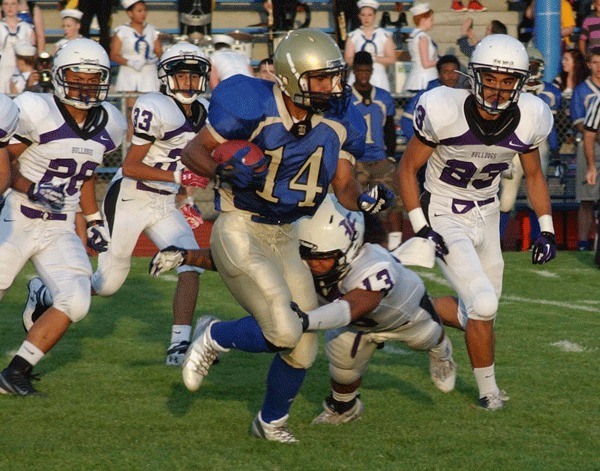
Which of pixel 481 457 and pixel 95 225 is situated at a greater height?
pixel 95 225

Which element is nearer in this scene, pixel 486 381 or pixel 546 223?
pixel 486 381

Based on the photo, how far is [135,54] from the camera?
37.4ft

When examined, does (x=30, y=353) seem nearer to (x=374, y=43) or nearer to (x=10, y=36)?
(x=10, y=36)

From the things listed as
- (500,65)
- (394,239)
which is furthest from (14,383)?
(394,239)

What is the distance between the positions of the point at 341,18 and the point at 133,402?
8.20m

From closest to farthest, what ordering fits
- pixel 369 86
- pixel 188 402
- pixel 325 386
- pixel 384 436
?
pixel 384 436 → pixel 188 402 → pixel 325 386 → pixel 369 86

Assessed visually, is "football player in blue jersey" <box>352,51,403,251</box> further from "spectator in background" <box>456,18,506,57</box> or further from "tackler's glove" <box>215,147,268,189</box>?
"tackler's glove" <box>215,147,268,189</box>

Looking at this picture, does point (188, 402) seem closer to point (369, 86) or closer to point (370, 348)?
point (370, 348)

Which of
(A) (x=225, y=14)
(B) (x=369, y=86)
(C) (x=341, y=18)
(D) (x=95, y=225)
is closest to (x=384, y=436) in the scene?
(D) (x=95, y=225)

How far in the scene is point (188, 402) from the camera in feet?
17.4

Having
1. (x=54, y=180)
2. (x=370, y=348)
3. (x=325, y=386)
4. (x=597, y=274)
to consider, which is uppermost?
(x=54, y=180)

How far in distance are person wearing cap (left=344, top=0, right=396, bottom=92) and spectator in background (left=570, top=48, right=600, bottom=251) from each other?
2.23 meters

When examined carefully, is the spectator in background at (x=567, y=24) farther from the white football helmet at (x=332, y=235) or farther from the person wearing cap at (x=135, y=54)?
the white football helmet at (x=332, y=235)

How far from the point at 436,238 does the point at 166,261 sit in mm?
1259
